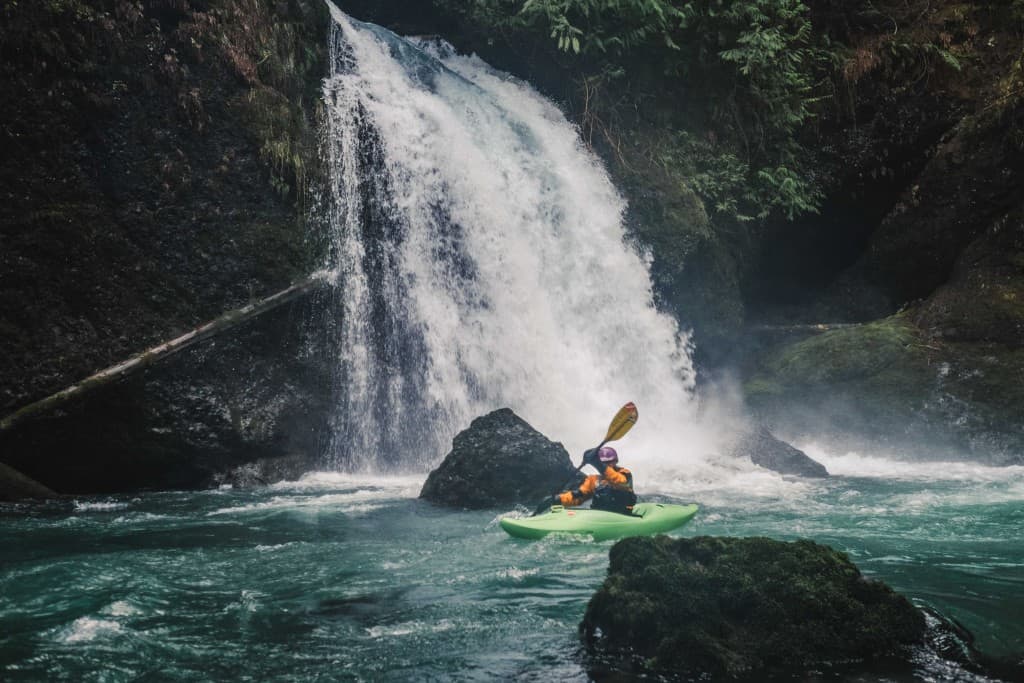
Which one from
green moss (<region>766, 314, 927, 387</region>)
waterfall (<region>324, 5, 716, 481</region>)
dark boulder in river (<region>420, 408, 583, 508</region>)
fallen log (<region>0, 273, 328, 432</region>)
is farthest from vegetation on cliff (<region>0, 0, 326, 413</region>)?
green moss (<region>766, 314, 927, 387</region>)

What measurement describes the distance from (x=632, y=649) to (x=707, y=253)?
10039 millimetres

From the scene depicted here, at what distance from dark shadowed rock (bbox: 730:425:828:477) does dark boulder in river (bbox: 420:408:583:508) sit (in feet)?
10.7

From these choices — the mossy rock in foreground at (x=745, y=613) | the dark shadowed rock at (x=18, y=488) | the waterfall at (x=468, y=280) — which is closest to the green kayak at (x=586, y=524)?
the mossy rock in foreground at (x=745, y=613)

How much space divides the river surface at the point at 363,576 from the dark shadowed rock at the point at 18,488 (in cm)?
44

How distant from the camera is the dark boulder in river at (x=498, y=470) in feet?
25.3

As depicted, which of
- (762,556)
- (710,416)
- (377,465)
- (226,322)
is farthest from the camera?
(710,416)

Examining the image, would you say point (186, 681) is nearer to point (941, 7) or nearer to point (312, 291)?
point (312, 291)

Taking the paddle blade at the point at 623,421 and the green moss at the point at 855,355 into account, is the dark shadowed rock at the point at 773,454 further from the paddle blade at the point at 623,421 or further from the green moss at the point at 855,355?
the paddle blade at the point at 623,421

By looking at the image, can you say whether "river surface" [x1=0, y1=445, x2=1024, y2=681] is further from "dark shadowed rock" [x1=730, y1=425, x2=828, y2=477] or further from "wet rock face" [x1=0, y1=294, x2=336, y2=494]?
"dark shadowed rock" [x1=730, y1=425, x2=828, y2=477]

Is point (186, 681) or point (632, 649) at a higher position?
point (632, 649)

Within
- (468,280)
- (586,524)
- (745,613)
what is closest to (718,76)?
(468,280)

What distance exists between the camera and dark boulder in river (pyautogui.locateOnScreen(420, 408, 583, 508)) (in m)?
7.71

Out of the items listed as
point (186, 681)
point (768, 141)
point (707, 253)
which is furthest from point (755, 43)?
point (186, 681)

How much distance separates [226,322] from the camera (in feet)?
30.2
